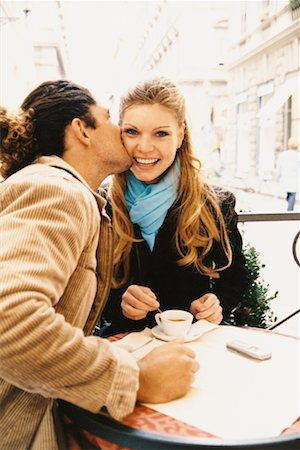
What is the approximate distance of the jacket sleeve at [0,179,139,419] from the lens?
89 centimetres

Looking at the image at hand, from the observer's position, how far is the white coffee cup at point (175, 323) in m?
1.43

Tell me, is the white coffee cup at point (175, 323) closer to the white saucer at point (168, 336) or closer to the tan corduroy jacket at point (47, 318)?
the white saucer at point (168, 336)

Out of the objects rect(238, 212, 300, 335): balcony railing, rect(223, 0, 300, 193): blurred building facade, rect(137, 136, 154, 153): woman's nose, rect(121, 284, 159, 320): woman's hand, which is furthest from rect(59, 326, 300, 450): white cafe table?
rect(223, 0, 300, 193): blurred building facade

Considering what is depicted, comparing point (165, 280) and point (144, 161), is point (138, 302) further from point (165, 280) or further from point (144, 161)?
point (144, 161)

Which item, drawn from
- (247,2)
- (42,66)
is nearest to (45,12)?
(42,66)

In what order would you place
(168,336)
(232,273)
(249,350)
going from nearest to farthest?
(249,350), (168,336), (232,273)

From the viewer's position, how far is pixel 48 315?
2.99ft

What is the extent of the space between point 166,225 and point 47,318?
115 cm

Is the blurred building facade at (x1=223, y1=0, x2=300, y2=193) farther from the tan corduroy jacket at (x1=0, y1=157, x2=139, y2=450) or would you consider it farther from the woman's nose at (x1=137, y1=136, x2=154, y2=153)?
the tan corduroy jacket at (x1=0, y1=157, x2=139, y2=450)

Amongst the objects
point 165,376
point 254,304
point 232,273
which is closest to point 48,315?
point 165,376

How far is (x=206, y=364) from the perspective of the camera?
128 centimetres

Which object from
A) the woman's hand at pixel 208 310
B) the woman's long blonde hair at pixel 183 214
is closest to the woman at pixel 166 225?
the woman's long blonde hair at pixel 183 214

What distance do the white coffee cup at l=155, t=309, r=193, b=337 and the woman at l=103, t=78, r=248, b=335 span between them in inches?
15.6

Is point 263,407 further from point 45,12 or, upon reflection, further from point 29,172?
point 45,12
